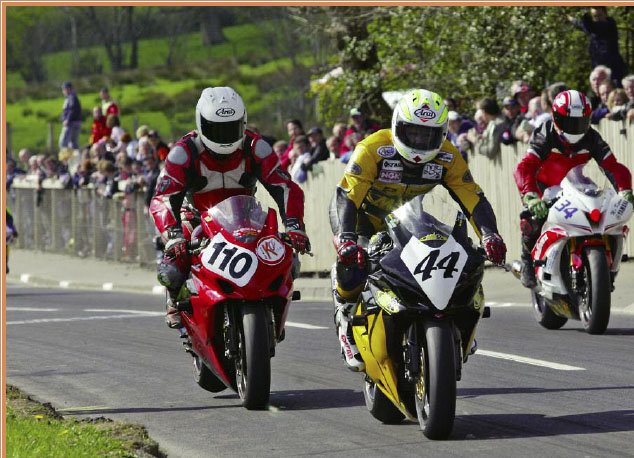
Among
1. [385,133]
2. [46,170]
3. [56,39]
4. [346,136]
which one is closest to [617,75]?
[346,136]

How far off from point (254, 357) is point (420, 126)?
1.67m

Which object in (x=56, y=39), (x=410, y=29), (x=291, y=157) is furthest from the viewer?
(x=56, y=39)

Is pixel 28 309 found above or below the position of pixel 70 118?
below

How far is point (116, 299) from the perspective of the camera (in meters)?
20.5

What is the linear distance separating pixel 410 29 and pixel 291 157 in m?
4.28

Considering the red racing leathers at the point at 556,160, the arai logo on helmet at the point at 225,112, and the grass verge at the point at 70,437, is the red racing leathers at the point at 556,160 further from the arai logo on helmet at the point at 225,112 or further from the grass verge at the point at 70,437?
the grass verge at the point at 70,437

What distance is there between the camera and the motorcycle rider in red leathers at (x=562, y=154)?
1223cm

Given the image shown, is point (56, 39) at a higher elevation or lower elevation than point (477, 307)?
higher

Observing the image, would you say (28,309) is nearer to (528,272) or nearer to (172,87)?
(528,272)

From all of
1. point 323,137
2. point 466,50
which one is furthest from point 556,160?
point 466,50

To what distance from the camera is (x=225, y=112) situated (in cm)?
942

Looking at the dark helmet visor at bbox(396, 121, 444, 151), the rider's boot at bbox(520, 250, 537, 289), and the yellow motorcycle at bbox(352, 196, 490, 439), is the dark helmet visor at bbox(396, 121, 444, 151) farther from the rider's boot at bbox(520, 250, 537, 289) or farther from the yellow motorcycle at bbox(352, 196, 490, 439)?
the rider's boot at bbox(520, 250, 537, 289)

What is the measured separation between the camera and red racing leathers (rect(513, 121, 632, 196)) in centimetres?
1233

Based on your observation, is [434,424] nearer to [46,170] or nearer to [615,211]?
[615,211]
